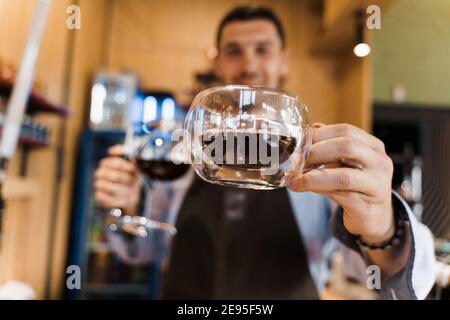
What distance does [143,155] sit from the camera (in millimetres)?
564

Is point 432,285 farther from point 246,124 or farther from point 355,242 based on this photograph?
point 246,124

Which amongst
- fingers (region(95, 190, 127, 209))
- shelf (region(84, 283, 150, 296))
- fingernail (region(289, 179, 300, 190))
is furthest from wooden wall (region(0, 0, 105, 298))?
shelf (region(84, 283, 150, 296))

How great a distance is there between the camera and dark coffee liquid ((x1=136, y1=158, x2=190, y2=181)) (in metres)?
0.55

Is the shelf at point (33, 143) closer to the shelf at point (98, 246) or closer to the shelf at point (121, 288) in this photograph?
the shelf at point (98, 246)

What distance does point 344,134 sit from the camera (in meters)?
0.31

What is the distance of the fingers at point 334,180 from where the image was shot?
305 millimetres

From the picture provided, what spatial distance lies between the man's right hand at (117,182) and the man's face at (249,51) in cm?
24

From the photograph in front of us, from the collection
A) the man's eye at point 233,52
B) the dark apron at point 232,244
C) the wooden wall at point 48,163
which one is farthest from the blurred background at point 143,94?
the dark apron at point 232,244

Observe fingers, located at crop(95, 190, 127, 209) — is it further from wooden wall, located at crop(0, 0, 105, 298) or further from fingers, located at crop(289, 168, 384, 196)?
fingers, located at crop(289, 168, 384, 196)

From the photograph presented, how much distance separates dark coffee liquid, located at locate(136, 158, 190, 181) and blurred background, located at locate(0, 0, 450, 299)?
0.18 m

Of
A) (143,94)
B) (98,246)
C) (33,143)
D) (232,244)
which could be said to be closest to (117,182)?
(232,244)

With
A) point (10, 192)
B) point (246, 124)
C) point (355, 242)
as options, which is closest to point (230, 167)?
point (246, 124)

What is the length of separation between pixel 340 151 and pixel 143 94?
1986 millimetres

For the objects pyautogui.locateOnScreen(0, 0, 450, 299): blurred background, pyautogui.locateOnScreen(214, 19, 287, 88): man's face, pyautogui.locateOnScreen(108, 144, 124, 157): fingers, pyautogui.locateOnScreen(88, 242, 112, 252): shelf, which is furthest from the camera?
pyautogui.locateOnScreen(88, 242, 112, 252): shelf
